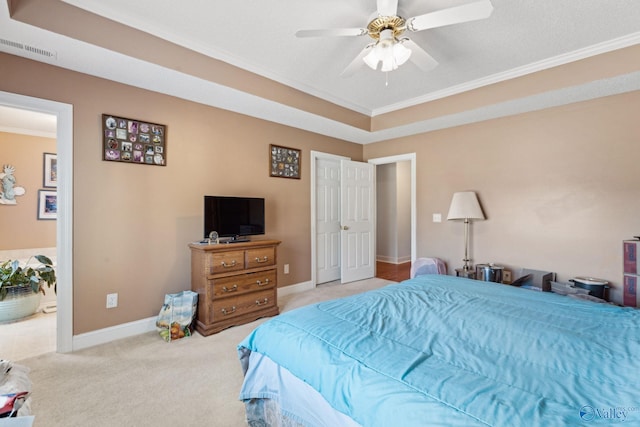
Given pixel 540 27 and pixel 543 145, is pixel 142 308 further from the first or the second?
pixel 543 145

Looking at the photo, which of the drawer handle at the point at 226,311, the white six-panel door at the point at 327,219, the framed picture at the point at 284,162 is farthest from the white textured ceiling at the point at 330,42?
the drawer handle at the point at 226,311

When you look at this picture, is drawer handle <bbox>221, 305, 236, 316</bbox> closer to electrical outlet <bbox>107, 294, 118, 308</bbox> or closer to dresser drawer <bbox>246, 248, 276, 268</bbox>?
dresser drawer <bbox>246, 248, 276, 268</bbox>

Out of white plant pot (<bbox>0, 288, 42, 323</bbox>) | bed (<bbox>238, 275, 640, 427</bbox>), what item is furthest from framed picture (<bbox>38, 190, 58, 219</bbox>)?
bed (<bbox>238, 275, 640, 427</bbox>)

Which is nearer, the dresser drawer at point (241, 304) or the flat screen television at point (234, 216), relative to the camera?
Result: the dresser drawer at point (241, 304)

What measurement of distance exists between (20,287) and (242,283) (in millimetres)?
2436

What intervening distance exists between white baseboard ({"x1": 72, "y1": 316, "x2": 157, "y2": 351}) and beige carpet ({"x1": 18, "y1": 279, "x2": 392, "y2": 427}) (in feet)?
0.24

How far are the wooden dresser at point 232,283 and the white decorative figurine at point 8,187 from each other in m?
3.11

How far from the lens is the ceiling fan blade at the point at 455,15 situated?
1.64 m

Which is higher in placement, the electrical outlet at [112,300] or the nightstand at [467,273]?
the nightstand at [467,273]

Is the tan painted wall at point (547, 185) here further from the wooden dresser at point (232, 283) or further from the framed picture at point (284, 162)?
the wooden dresser at point (232, 283)

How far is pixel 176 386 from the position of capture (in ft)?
6.54

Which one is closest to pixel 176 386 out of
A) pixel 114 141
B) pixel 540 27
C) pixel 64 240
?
pixel 64 240

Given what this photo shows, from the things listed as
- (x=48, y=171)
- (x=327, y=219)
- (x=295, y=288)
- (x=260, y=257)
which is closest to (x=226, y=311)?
(x=260, y=257)

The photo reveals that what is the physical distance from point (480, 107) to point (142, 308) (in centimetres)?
415
